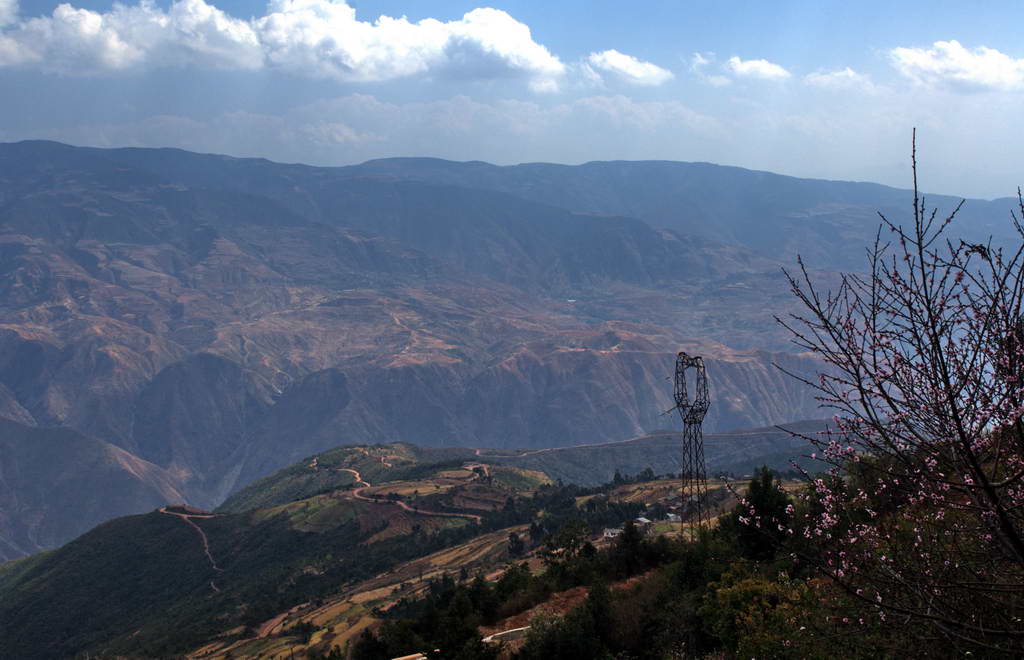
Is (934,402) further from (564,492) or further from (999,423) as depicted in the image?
(564,492)

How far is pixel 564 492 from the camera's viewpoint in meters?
104

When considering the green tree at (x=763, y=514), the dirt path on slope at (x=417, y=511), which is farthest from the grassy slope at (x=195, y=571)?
the green tree at (x=763, y=514)

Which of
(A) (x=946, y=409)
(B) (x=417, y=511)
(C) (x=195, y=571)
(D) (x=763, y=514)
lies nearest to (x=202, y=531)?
(C) (x=195, y=571)

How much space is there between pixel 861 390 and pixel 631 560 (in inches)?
1206

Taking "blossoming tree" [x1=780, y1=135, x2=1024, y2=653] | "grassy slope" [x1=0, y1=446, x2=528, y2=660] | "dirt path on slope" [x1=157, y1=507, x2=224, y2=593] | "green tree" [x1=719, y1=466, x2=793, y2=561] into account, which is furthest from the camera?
"dirt path on slope" [x1=157, y1=507, x2=224, y2=593]

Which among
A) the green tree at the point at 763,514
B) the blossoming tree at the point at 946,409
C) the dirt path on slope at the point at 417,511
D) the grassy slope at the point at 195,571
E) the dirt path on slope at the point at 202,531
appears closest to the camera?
the blossoming tree at the point at 946,409

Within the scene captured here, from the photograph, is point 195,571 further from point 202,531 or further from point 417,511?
point 417,511

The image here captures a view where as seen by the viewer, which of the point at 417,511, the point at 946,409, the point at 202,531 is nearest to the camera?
the point at 946,409

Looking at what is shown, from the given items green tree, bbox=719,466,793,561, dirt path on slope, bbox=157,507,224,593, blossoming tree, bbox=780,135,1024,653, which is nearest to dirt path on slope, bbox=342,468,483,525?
dirt path on slope, bbox=157,507,224,593

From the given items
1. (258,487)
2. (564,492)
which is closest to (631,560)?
(564,492)

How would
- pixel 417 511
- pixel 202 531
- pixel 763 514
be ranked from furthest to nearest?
pixel 202 531, pixel 417 511, pixel 763 514

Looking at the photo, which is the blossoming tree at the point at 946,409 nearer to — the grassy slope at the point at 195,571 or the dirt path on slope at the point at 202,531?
the grassy slope at the point at 195,571

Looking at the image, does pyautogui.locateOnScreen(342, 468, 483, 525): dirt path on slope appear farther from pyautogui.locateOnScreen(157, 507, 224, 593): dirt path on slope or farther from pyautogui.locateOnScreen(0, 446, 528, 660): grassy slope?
pyautogui.locateOnScreen(157, 507, 224, 593): dirt path on slope

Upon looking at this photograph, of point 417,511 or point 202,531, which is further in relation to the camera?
point 202,531
